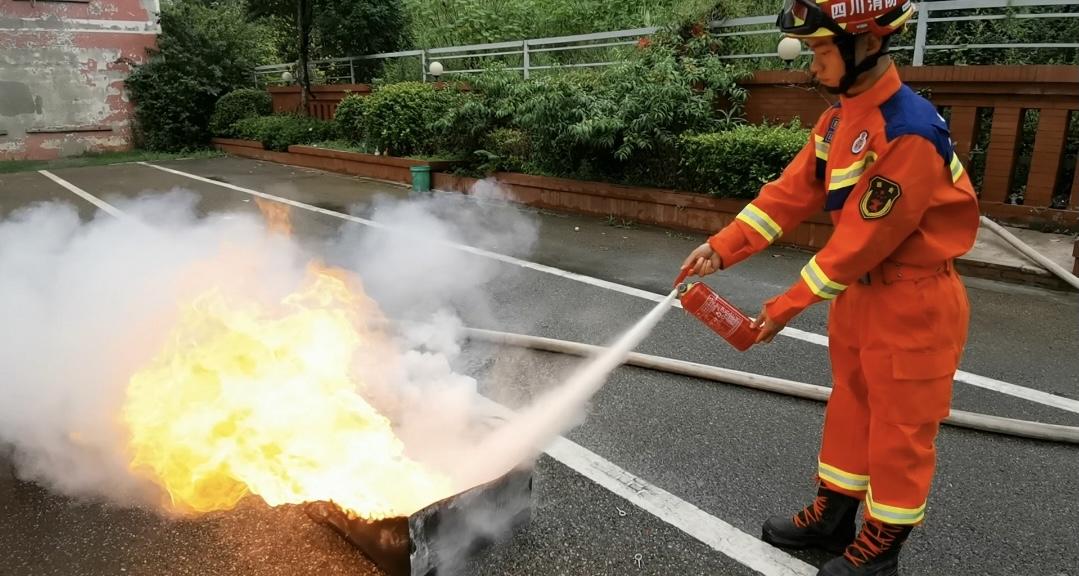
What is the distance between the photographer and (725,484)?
9.85 ft

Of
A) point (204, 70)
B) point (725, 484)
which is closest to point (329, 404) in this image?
point (725, 484)

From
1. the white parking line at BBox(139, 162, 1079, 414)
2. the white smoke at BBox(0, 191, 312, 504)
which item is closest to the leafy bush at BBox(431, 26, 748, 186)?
the white parking line at BBox(139, 162, 1079, 414)

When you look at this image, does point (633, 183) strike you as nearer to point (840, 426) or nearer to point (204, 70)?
point (840, 426)

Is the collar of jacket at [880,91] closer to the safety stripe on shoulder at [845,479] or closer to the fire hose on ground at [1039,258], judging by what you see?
the safety stripe on shoulder at [845,479]

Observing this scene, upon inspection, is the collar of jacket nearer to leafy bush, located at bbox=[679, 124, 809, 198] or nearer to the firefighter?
the firefighter

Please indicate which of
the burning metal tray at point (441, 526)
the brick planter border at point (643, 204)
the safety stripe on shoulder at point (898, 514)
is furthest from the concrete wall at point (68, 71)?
the safety stripe on shoulder at point (898, 514)

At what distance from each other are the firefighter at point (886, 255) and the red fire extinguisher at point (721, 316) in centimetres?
7

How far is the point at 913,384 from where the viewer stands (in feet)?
6.87

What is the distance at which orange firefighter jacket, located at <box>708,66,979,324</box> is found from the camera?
2.00 m

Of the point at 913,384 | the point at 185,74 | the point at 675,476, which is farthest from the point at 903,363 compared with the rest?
the point at 185,74

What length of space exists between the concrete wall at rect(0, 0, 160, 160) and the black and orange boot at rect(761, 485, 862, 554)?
67.8 ft

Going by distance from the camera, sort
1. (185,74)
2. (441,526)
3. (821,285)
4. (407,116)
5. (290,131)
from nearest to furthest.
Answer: (821,285) < (441,526) < (407,116) < (290,131) < (185,74)

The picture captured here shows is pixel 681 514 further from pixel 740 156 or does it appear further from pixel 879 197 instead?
pixel 740 156

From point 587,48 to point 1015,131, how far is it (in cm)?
727
